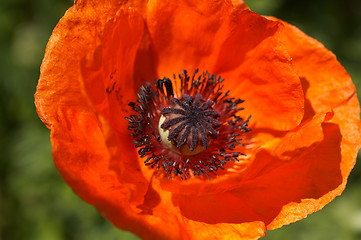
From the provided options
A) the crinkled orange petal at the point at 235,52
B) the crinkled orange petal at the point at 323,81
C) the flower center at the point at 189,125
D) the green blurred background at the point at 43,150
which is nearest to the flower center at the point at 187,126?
the flower center at the point at 189,125

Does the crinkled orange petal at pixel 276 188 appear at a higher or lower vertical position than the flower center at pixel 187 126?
lower

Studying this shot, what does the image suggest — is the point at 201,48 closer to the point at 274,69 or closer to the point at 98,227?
the point at 274,69

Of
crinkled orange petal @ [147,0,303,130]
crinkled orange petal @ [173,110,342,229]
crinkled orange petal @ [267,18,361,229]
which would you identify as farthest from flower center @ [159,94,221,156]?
crinkled orange petal @ [267,18,361,229]

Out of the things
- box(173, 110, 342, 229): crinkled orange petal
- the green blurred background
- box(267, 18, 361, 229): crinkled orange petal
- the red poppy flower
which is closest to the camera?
the red poppy flower

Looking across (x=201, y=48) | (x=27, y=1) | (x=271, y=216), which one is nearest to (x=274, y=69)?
(x=201, y=48)

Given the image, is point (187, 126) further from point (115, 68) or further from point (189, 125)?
point (115, 68)

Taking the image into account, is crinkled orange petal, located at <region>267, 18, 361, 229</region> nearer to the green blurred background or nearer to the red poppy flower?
the red poppy flower

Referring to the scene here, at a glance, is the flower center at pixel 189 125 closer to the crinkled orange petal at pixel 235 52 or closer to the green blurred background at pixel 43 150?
the crinkled orange petal at pixel 235 52

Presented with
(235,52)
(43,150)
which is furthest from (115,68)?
(43,150)
